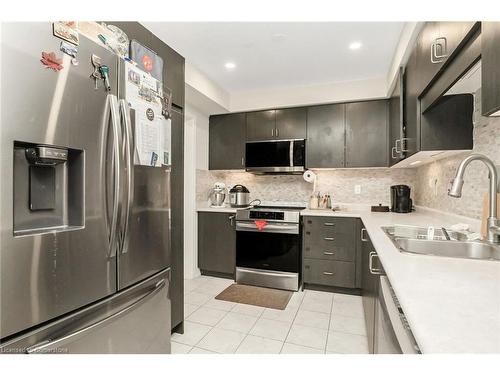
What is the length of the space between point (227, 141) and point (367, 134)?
5.80 ft

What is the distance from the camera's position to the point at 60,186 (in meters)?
0.96

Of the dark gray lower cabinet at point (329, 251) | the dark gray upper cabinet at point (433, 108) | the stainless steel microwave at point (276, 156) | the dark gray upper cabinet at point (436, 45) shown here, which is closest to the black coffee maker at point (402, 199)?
the dark gray lower cabinet at point (329, 251)

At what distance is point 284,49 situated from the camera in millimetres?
2311

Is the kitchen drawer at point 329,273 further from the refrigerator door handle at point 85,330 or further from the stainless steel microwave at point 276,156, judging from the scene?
the refrigerator door handle at point 85,330

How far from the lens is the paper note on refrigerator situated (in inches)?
48.1

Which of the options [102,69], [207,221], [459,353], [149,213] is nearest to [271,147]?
[207,221]

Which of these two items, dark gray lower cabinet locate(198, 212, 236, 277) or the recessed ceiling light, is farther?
dark gray lower cabinet locate(198, 212, 236, 277)

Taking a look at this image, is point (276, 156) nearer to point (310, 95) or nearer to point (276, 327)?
point (310, 95)

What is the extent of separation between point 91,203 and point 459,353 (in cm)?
115

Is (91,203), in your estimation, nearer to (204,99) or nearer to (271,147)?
(204,99)

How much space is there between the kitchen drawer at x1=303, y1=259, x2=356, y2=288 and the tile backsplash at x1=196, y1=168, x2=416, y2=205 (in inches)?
36.7

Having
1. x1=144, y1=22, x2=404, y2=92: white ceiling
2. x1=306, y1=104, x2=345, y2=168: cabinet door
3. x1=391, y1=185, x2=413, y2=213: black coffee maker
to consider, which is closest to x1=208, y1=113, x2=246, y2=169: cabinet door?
x1=144, y1=22, x2=404, y2=92: white ceiling

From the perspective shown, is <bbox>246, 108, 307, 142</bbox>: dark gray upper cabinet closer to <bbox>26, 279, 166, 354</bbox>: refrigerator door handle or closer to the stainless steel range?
the stainless steel range

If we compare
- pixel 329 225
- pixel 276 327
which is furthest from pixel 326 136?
pixel 276 327
